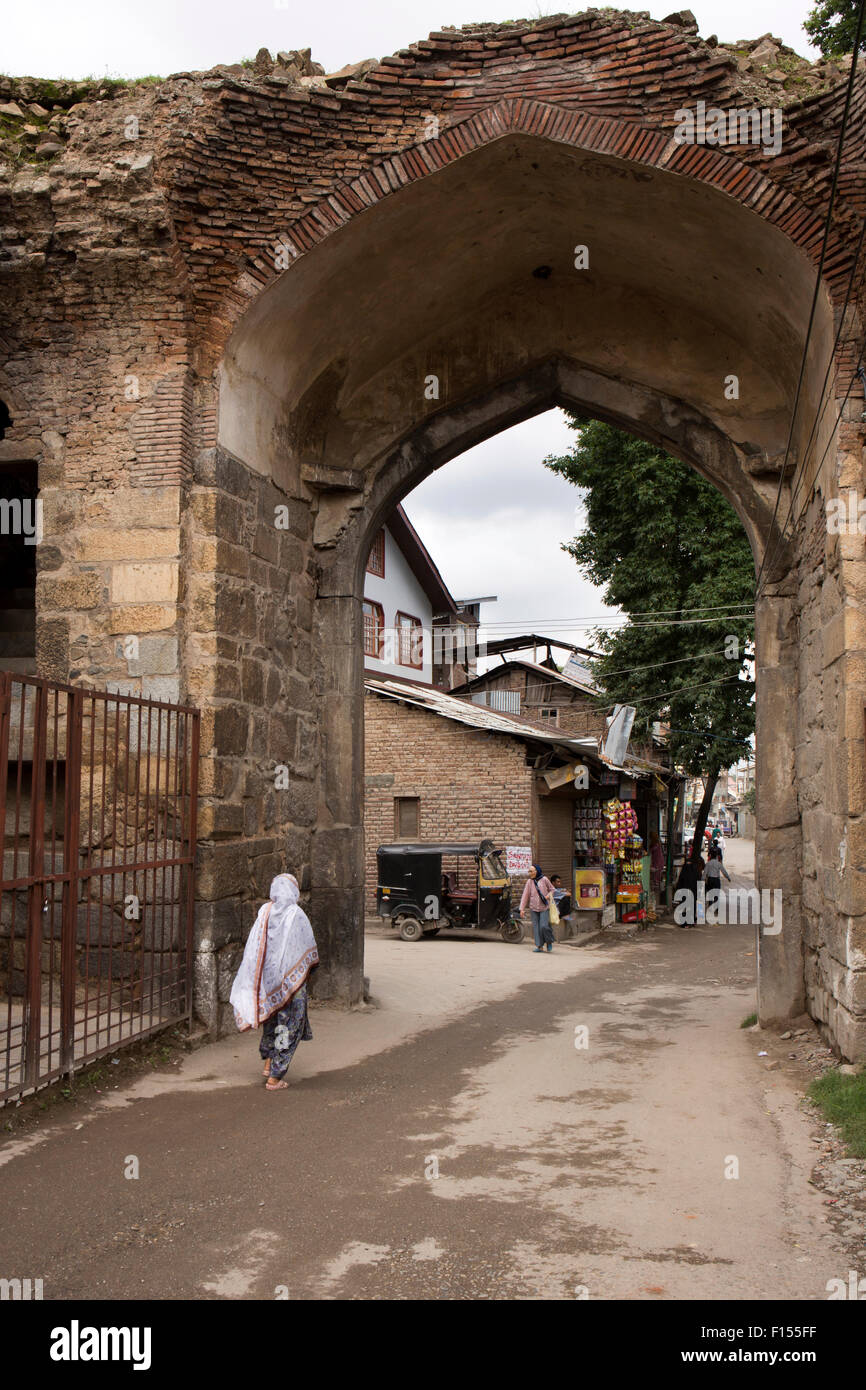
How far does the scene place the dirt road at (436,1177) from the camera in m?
3.80

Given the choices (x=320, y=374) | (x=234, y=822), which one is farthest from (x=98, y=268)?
(x=234, y=822)

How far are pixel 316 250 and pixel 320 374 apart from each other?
5.02ft

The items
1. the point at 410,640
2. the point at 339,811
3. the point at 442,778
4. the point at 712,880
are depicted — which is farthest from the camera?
the point at 410,640

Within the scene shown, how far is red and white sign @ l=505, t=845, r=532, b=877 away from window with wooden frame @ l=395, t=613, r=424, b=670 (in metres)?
11.4

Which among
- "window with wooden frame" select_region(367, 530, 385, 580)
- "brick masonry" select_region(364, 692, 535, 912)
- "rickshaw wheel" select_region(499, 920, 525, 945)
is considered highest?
"window with wooden frame" select_region(367, 530, 385, 580)

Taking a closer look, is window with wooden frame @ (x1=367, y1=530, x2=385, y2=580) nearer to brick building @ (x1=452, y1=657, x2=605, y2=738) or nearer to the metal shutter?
brick building @ (x1=452, y1=657, x2=605, y2=738)

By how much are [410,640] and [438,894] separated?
1355 centimetres

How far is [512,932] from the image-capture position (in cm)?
1773

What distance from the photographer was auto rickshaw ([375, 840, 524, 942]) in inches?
690

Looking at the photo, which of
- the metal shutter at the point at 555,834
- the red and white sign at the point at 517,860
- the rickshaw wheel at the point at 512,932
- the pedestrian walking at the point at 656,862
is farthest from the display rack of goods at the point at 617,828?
the pedestrian walking at the point at 656,862

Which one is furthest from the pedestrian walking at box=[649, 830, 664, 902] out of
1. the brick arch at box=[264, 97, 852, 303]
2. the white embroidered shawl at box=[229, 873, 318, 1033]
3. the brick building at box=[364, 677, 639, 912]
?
the white embroidered shawl at box=[229, 873, 318, 1033]

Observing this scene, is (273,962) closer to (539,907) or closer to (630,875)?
(539,907)

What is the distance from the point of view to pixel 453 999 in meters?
10.8

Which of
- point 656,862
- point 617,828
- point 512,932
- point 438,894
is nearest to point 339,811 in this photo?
point 438,894
